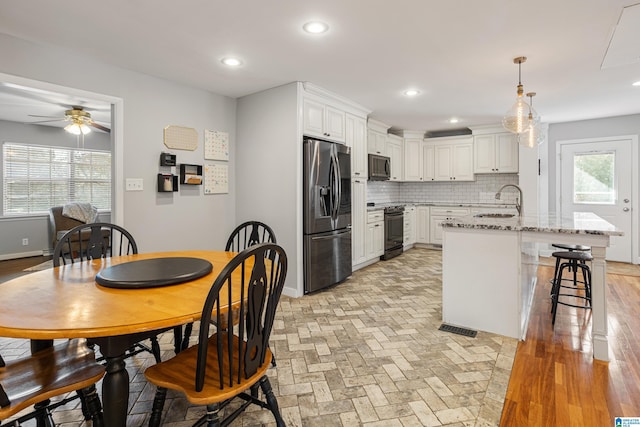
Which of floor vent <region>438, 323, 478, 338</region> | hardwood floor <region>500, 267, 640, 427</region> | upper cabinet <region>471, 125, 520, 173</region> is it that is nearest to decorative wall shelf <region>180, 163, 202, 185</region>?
floor vent <region>438, 323, 478, 338</region>

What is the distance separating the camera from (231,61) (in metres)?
3.05

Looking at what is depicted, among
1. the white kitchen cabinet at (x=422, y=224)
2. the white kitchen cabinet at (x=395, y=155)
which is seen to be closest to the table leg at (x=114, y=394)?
the white kitchen cabinet at (x=395, y=155)

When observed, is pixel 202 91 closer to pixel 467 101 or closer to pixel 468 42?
pixel 468 42

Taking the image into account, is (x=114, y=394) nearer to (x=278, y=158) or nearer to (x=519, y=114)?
(x=278, y=158)

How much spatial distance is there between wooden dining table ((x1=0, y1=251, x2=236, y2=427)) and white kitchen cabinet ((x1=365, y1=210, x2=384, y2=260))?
3.67 m

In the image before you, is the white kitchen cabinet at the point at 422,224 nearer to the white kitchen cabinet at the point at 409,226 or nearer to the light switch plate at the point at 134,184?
the white kitchen cabinet at the point at 409,226

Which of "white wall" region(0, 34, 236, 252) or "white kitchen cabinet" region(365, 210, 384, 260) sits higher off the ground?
"white wall" region(0, 34, 236, 252)

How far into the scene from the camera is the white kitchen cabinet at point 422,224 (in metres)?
6.58

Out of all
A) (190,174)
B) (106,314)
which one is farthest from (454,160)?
(106,314)

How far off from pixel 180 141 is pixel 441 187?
5.18 metres

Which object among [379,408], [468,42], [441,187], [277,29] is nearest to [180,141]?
[277,29]

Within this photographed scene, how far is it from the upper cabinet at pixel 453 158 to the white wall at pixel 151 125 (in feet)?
13.5

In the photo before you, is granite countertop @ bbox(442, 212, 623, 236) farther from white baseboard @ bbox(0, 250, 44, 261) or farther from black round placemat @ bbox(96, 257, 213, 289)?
white baseboard @ bbox(0, 250, 44, 261)

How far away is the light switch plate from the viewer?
3223 millimetres
